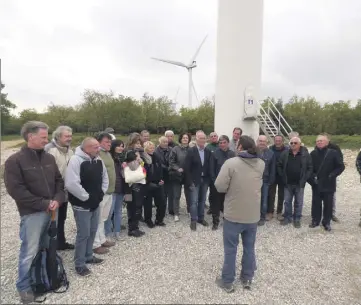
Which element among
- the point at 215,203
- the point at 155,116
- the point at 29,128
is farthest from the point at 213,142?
the point at 155,116

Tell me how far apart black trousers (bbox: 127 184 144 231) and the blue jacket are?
2.90 m

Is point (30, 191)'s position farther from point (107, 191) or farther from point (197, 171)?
point (197, 171)

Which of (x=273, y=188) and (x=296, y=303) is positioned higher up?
(x=273, y=188)

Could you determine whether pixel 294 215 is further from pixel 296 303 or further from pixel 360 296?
pixel 296 303

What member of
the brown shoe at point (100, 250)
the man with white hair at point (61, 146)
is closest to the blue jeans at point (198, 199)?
the brown shoe at point (100, 250)

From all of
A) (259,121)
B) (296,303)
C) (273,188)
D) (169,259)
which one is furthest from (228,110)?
(296,303)

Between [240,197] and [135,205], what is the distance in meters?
2.65

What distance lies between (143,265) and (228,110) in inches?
334

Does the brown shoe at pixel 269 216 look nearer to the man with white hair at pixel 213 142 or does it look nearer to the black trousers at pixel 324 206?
the black trousers at pixel 324 206

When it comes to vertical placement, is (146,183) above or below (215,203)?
above

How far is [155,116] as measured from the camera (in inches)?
1463

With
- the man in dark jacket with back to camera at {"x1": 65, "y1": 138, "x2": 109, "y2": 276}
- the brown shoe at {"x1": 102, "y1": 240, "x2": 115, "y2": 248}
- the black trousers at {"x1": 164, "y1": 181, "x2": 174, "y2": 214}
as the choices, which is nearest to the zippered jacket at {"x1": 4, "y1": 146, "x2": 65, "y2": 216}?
the man in dark jacket with back to camera at {"x1": 65, "y1": 138, "x2": 109, "y2": 276}

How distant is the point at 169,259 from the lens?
15.5 feet

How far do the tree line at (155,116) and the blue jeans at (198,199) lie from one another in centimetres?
2786
